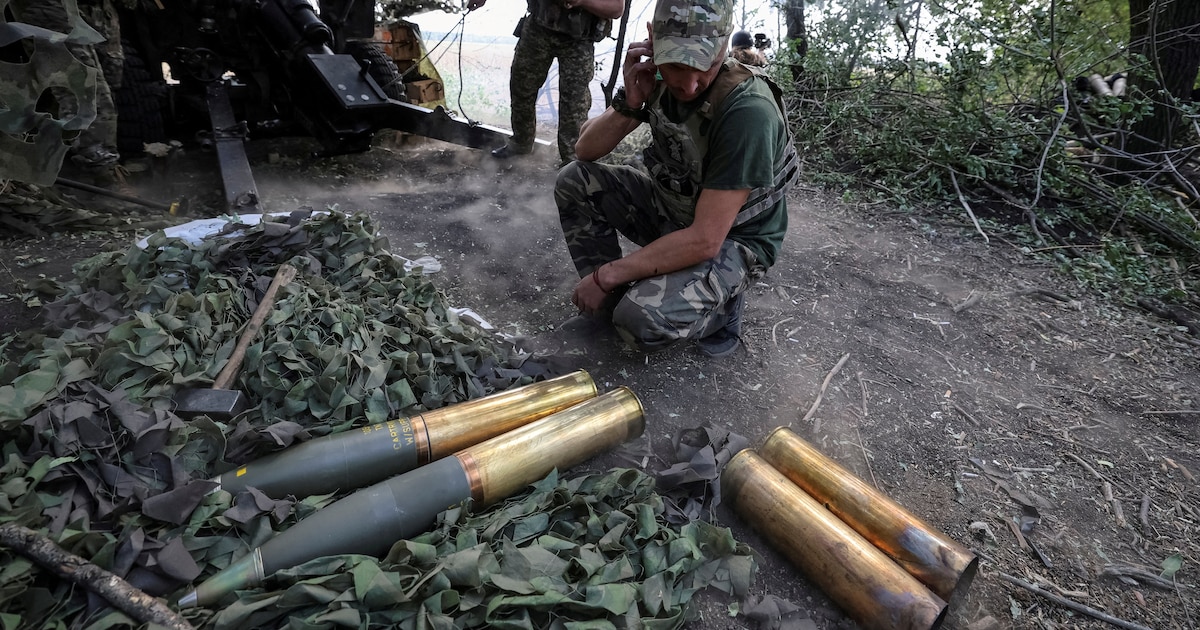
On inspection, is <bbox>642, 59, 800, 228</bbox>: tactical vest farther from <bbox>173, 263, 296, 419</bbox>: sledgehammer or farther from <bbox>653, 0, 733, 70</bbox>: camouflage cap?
<bbox>173, 263, 296, 419</bbox>: sledgehammer

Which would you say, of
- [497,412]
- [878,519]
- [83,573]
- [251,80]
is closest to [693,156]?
[497,412]

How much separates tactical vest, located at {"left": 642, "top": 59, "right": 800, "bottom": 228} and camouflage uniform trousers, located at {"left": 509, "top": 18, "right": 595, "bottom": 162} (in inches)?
93.7

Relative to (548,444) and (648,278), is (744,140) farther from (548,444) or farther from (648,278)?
(548,444)

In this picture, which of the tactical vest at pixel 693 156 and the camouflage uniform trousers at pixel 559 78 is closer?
the tactical vest at pixel 693 156

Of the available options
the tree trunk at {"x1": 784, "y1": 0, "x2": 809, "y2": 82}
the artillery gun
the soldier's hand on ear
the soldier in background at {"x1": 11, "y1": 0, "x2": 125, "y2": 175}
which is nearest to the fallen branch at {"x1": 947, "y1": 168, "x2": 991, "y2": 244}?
the tree trunk at {"x1": 784, "y1": 0, "x2": 809, "y2": 82}

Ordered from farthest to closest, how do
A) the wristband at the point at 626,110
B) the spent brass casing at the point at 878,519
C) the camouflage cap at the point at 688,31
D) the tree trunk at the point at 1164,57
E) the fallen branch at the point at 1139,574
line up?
the tree trunk at the point at 1164,57, the wristband at the point at 626,110, the camouflage cap at the point at 688,31, the fallen branch at the point at 1139,574, the spent brass casing at the point at 878,519

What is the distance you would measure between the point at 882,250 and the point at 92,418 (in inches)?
178

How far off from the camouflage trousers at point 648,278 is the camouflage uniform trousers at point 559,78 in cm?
209

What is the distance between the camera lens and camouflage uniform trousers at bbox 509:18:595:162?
495 centimetres

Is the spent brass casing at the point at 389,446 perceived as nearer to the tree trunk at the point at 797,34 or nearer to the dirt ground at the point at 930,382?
the dirt ground at the point at 930,382

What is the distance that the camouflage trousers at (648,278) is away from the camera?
2.64 metres

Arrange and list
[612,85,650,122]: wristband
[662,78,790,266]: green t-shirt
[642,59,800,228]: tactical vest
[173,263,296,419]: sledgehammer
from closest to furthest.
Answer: [173,263,296,419]: sledgehammer < [662,78,790,266]: green t-shirt < [642,59,800,228]: tactical vest < [612,85,650,122]: wristband

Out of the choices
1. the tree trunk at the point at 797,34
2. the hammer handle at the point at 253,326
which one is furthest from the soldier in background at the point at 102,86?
the tree trunk at the point at 797,34

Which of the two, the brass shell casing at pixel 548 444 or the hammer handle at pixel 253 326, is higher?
the hammer handle at pixel 253 326
